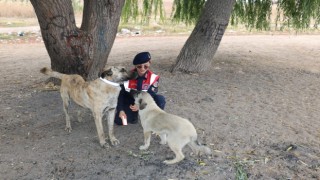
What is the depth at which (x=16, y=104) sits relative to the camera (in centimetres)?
637

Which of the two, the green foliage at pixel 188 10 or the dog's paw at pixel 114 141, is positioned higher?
the green foliage at pixel 188 10

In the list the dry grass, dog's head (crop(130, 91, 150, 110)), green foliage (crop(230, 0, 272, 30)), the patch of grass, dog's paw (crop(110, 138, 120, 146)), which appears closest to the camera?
the patch of grass

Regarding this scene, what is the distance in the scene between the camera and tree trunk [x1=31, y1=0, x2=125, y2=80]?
619 cm

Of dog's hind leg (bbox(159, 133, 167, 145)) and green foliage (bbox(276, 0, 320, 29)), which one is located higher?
green foliage (bbox(276, 0, 320, 29))

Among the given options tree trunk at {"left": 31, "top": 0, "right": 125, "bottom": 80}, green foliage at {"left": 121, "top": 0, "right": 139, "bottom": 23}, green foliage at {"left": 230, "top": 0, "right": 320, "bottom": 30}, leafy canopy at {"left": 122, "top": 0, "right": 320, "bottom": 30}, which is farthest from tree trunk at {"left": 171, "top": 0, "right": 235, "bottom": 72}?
green foliage at {"left": 121, "top": 0, "right": 139, "bottom": 23}

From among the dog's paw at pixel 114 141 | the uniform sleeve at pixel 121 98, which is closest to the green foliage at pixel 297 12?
the uniform sleeve at pixel 121 98

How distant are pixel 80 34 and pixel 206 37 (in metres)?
2.76

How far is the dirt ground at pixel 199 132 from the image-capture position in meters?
4.13

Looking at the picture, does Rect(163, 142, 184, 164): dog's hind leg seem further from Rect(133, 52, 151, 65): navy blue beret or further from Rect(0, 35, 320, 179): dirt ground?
Rect(133, 52, 151, 65): navy blue beret

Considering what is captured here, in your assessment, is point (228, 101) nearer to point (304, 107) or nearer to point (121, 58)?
point (304, 107)

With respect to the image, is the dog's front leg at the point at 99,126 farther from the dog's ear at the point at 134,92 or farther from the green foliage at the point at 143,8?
the green foliage at the point at 143,8

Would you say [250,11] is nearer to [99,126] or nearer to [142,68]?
[142,68]

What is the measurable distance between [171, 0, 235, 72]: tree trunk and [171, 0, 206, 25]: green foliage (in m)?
1.71

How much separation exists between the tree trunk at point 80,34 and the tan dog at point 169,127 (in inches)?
96.9
